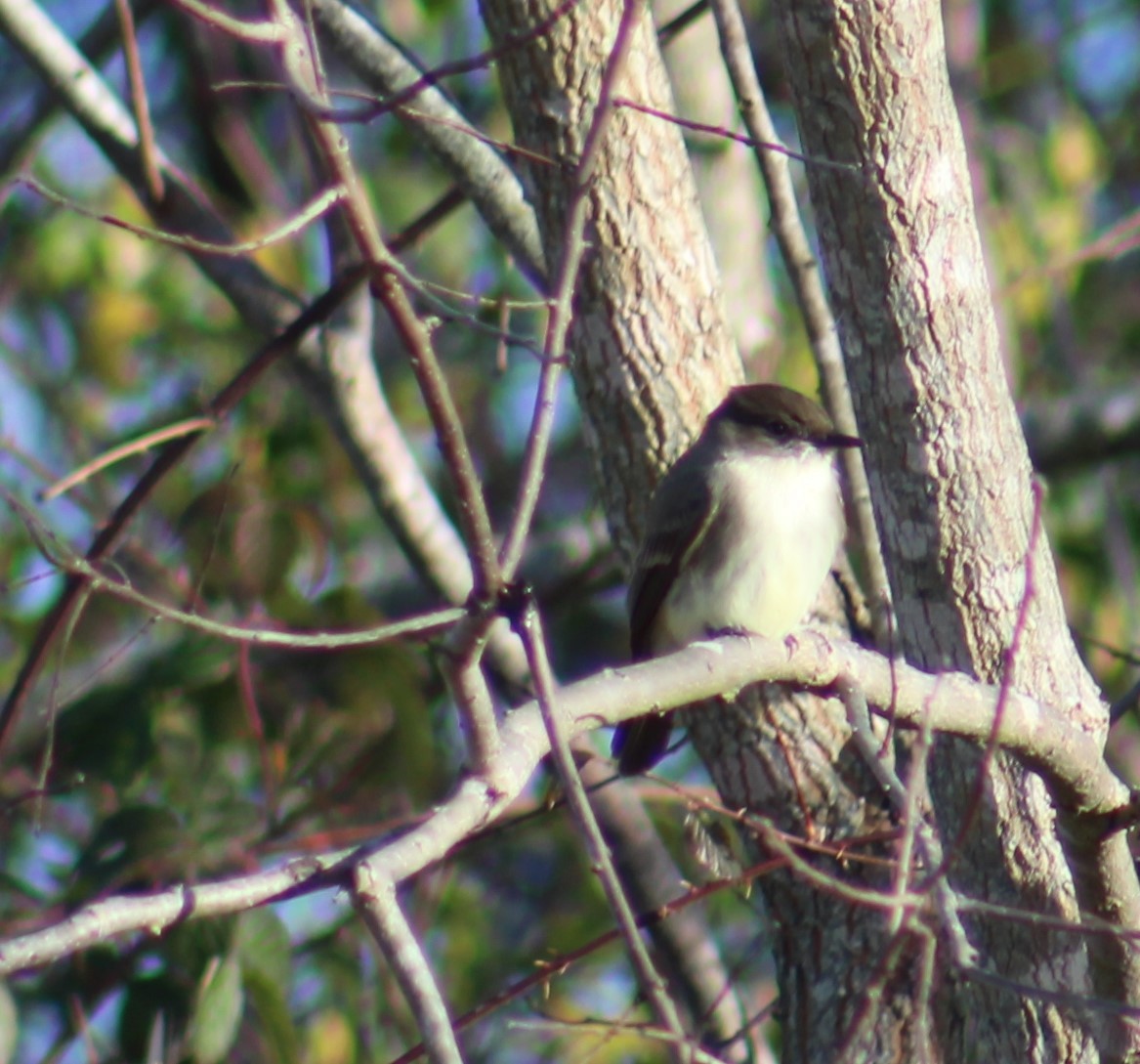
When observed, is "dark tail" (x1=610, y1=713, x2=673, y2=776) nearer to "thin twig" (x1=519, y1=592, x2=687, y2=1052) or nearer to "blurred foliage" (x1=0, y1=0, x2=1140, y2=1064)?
"blurred foliage" (x1=0, y1=0, x2=1140, y2=1064)

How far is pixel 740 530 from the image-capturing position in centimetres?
448

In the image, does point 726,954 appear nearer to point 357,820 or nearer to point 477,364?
point 357,820

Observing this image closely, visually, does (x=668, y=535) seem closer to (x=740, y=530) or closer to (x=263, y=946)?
(x=740, y=530)

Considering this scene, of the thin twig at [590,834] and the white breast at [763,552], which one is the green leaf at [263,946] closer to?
the white breast at [763,552]

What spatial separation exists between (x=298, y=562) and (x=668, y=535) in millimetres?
1336

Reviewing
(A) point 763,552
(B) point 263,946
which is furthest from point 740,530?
(B) point 263,946

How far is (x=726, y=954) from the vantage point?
6.73 metres

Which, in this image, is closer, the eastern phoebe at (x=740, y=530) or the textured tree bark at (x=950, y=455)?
the textured tree bark at (x=950, y=455)

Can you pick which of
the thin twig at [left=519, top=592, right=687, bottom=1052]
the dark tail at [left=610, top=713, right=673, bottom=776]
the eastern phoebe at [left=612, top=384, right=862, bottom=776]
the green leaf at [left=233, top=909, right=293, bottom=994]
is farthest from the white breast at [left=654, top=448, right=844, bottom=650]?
the thin twig at [left=519, top=592, right=687, bottom=1052]

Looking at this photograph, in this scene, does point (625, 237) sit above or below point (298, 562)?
above

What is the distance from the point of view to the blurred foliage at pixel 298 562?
14.6 feet

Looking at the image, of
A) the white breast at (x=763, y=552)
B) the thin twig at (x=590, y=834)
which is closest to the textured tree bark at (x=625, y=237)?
the white breast at (x=763, y=552)

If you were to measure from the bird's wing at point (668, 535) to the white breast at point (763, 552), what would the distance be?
0.19 ft

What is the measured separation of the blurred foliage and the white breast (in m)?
0.73
